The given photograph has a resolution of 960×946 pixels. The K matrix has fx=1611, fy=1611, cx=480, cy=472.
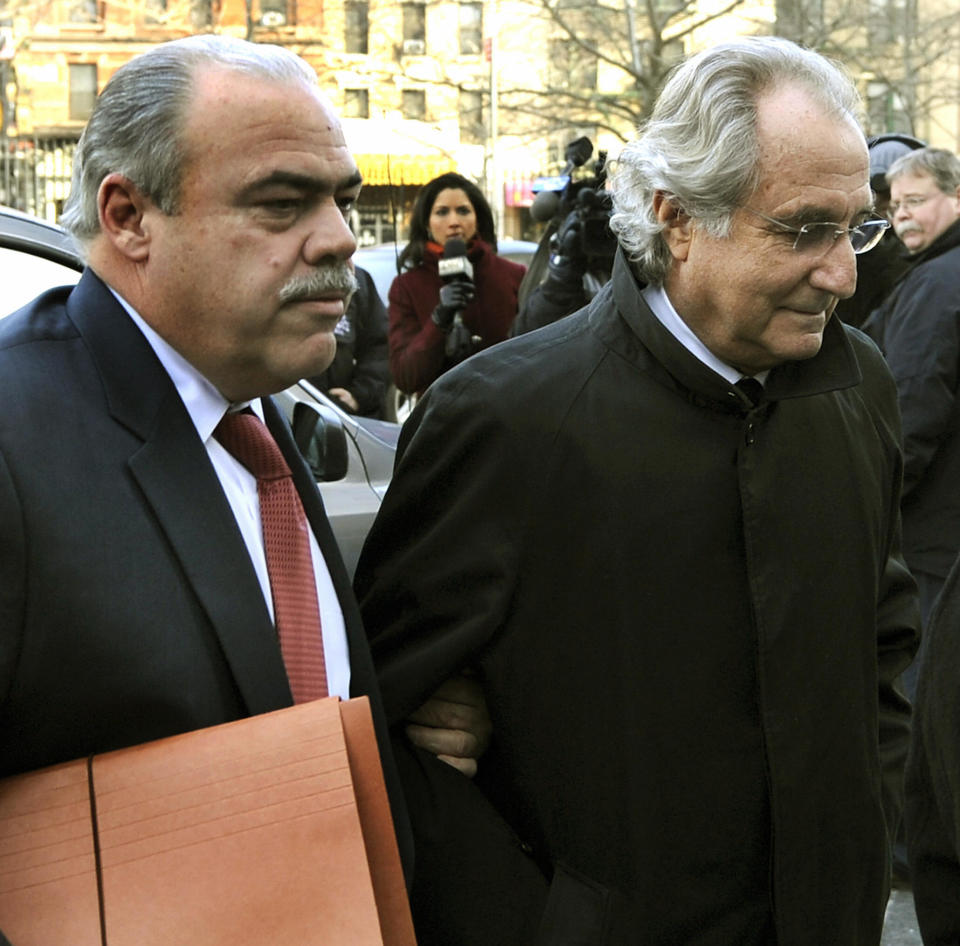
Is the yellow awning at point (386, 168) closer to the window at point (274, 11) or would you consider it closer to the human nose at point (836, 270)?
the human nose at point (836, 270)

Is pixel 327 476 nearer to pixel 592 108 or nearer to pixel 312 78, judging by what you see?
pixel 312 78

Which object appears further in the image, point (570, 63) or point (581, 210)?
point (570, 63)

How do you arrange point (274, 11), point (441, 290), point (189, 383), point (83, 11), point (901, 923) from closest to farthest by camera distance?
point (189, 383), point (901, 923), point (441, 290), point (274, 11), point (83, 11)

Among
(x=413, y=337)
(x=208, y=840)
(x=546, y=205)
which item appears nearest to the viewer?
(x=208, y=840)

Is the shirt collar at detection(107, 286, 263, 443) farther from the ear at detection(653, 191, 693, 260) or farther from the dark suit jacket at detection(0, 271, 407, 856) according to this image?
the ear at detection(653, 191, 693, 260)

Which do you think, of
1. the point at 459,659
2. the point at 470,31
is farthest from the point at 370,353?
the point at 470,31

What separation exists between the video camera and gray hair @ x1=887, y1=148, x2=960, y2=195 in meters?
1.11

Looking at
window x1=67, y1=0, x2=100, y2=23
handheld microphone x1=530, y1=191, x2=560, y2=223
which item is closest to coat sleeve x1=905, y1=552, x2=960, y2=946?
handheld microphone x1=530, y1=191, x2=560, y2=223

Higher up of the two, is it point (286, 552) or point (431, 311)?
point (286, 552)

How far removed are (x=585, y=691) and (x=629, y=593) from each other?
154mm

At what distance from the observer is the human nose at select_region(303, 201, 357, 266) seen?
1.80 m

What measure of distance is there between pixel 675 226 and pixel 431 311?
14.2ft

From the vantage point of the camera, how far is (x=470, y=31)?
44.3 m

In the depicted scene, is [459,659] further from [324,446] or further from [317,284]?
[324,446]
